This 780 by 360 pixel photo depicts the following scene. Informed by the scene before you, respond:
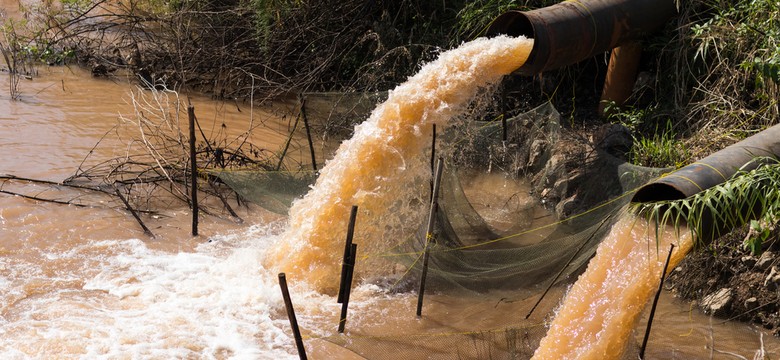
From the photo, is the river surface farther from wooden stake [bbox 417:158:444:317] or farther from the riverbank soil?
wooden stake [bbox 417:158:444:317]

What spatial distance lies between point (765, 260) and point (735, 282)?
234mm

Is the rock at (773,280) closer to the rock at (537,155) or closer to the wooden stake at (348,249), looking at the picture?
the rock at (537,155)

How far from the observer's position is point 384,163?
5840 mm

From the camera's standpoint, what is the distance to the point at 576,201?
230 inches

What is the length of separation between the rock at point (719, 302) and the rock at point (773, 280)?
0.23 meters

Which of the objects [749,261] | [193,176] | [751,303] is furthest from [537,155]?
[193,176]

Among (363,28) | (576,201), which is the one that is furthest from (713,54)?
(363,28)

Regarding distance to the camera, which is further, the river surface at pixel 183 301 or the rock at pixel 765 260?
the rock at pixel 765 260

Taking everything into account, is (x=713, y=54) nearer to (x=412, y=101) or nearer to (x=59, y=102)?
(x=412, y=101)

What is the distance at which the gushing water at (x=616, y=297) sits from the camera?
4211mm

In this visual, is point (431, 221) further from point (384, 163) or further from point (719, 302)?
point (719, 302)

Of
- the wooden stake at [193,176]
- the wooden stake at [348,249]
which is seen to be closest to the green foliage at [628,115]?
the wooden stake at [348,249]

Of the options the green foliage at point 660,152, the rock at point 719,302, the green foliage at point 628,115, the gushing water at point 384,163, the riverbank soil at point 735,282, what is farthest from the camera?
the green foliage at point 628,115

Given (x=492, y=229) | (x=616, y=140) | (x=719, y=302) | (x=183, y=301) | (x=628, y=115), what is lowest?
(x=183, y=301)
